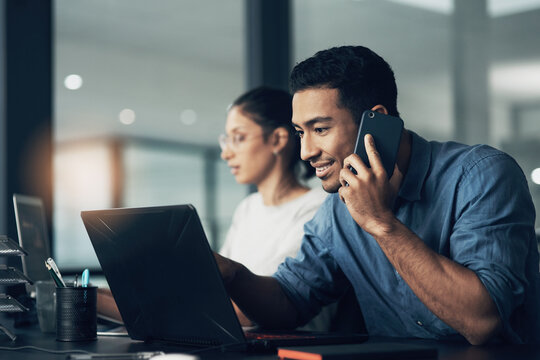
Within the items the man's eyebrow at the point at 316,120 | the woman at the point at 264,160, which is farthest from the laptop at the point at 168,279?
the woman at the point at 264,160

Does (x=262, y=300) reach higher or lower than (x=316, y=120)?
lower

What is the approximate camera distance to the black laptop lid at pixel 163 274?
3.95 ft

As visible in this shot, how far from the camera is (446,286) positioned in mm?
1341

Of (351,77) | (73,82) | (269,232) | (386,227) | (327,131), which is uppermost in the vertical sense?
(73,82)

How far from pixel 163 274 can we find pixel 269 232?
1.13 m

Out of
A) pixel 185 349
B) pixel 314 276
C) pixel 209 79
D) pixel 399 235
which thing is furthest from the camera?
pixel 209 79

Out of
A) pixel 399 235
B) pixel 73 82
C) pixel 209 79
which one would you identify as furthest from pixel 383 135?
pixel 209 79

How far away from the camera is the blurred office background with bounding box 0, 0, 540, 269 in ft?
9.75

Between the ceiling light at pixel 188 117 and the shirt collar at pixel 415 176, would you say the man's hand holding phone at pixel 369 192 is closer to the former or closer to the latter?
the shirt collar at pixel 415 176

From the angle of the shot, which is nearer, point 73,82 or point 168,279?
point 168,279

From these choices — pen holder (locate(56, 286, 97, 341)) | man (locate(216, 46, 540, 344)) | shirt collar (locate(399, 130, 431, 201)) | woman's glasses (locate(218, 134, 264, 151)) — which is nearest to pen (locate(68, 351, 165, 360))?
pen holder (locate(56, 286, 97, 341))

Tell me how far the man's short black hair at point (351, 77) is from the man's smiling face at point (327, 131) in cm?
2

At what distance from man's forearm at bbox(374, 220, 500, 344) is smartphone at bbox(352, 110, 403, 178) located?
7.4 inches

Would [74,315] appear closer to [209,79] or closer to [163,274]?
[163,274]
